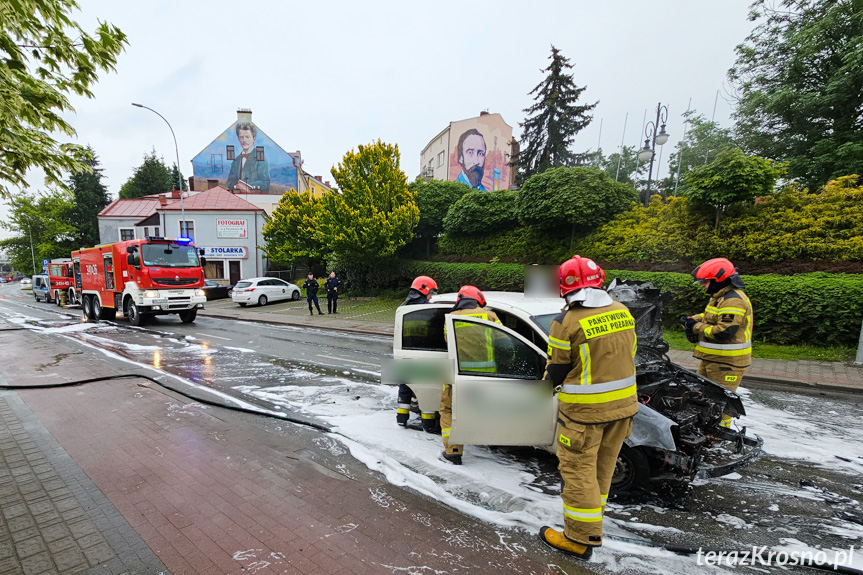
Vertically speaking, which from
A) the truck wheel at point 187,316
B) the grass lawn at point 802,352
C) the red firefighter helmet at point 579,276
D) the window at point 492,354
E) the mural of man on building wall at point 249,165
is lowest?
the truck wheel at point 187,316

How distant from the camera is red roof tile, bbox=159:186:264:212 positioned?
30.6 metres

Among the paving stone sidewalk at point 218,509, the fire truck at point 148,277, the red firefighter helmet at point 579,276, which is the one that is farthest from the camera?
the fire truck at point 148,277

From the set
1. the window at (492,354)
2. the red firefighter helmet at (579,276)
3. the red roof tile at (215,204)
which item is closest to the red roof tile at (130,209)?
the red roof tile at (215,204)

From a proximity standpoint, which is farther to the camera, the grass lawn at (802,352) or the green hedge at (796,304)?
the green hedge at (796,304)

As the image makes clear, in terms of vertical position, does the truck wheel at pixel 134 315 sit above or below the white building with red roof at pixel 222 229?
below

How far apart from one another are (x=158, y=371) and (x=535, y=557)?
24.5 feet

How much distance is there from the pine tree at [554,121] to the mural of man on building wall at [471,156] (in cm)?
1153

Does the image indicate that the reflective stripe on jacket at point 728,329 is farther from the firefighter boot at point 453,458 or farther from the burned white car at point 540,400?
the firefighter boot at point 453,458

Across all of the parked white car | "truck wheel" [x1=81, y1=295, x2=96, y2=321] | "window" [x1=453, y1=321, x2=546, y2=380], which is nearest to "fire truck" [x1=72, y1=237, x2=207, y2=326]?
"truck wheel" [x1=81, y1=295, x2=96, y2=321]

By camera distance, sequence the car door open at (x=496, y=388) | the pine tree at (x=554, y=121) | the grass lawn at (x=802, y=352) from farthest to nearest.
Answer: the pine tree at (x=554, y=121) < the grass lawn at (x=802, y=352) < the car door open at (x=496, y=388)

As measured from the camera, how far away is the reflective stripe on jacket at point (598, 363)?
248cm

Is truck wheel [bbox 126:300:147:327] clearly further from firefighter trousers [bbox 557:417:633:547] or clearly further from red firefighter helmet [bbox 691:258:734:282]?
red firefighter helmet [bbox 691:258:734:282]

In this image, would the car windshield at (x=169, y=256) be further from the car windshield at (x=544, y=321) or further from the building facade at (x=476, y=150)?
the building facade at (x=476, y=150)

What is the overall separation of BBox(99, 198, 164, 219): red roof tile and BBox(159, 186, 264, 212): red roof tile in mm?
Answer: 9727
